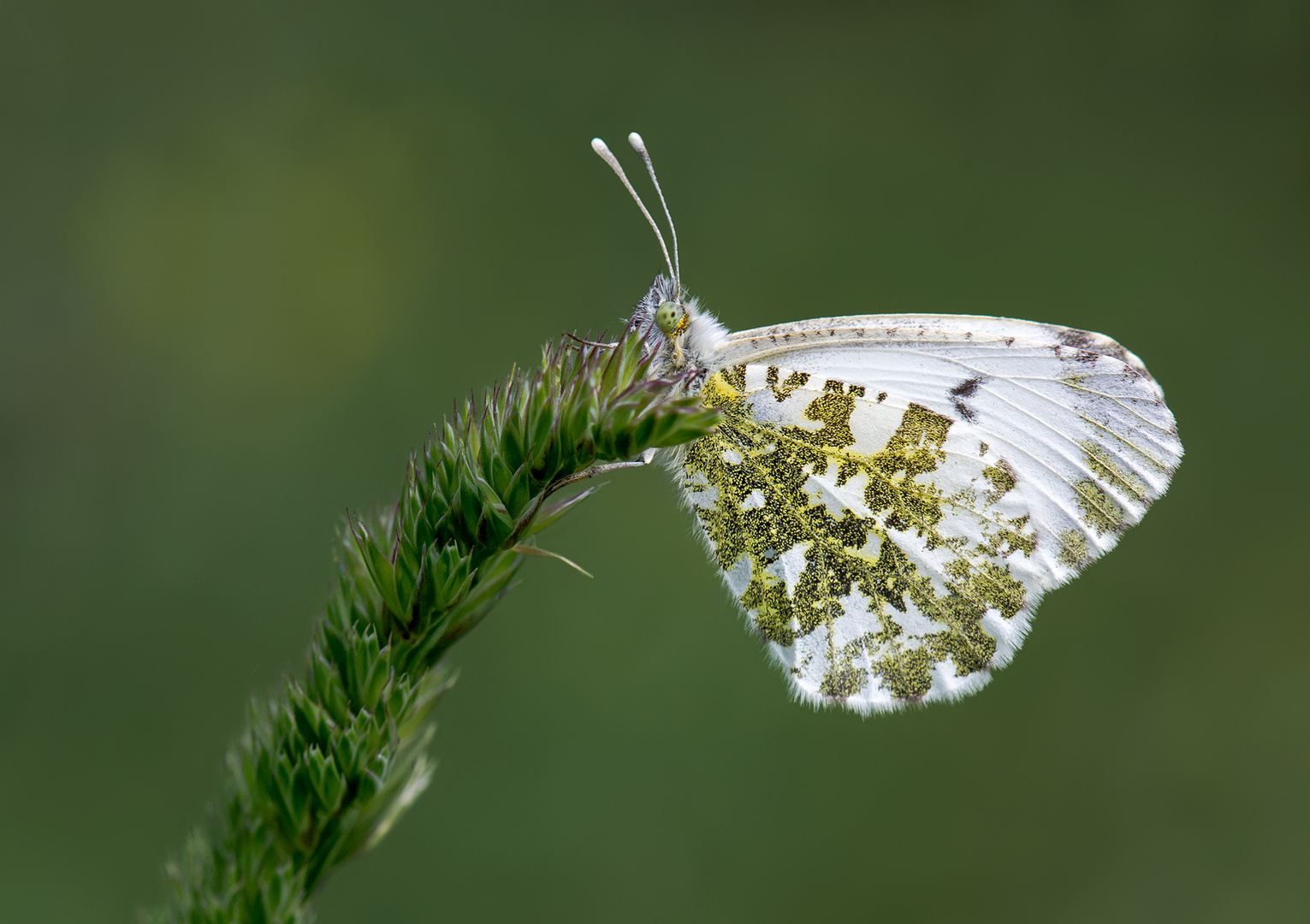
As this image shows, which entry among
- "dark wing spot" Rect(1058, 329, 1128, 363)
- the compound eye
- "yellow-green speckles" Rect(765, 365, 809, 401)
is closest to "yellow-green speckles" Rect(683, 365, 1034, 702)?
"yellow-green speckles" Rect(765, 365, 809, 401)

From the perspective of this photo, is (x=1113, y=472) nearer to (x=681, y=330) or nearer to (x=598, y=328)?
(x=681, y=330)

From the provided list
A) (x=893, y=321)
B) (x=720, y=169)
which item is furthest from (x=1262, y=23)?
(x=893, y=321)

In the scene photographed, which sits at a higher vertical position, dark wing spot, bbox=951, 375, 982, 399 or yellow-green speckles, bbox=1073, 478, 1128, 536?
dark wing spot, bbox=951, 375, 982, 399

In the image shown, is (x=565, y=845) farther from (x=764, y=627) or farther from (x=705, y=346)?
(x=705, y=346)

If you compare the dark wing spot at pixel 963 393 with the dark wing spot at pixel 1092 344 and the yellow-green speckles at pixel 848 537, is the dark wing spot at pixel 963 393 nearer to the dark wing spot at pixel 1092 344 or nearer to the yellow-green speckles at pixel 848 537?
the yellow-green speckles at pixel 848 537

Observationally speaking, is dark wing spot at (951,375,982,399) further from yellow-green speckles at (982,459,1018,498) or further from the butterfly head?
the butterfly head

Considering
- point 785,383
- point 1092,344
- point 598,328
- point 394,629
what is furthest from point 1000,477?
point 598,328

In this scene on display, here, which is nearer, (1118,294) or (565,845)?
(565,845)
